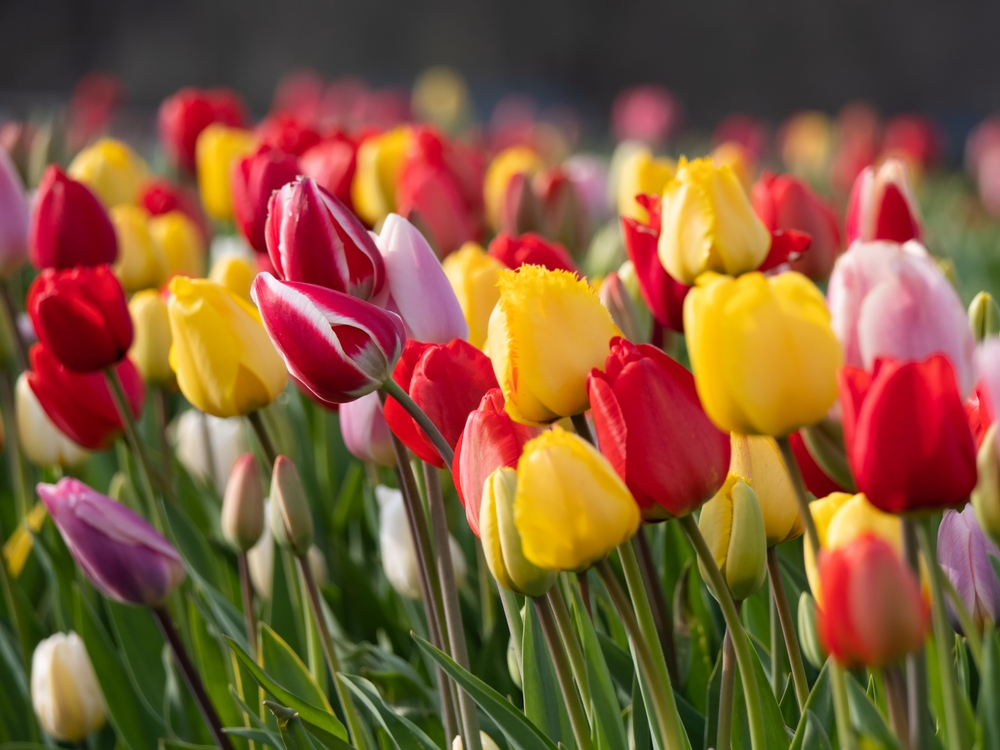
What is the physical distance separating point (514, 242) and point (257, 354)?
24 cm

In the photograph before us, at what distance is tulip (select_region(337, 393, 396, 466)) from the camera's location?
31.9 inches

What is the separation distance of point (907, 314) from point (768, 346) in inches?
2.7

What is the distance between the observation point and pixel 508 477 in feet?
1.61

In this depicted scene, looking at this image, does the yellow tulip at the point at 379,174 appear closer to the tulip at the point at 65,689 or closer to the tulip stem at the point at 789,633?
the tulip at the point at 65,689

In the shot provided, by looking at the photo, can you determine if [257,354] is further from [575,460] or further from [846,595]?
[846,595]

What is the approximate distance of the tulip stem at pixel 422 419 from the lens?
1.82 ft

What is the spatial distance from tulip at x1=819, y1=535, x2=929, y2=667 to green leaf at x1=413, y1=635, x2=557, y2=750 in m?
0.21

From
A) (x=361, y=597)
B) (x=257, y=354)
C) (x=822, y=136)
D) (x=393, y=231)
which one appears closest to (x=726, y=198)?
(x=393, y=231)

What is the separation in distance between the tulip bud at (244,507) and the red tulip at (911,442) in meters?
0.53

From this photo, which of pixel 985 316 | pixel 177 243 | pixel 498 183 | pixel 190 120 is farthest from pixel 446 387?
pixel 190 120

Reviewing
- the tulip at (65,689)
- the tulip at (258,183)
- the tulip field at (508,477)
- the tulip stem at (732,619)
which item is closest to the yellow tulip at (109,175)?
the tulip field at (508,477)

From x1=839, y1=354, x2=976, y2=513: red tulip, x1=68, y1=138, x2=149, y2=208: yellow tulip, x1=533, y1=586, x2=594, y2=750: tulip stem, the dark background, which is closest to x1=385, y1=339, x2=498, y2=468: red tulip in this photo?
x1=533, y1=586, x2=594, y2=750: tulip stem

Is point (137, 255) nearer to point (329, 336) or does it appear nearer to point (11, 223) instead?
point (11, 223)

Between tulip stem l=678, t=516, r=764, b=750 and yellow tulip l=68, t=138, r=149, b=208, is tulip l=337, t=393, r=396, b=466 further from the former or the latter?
yellow tulip l=68, t=138, r=149, b=208
